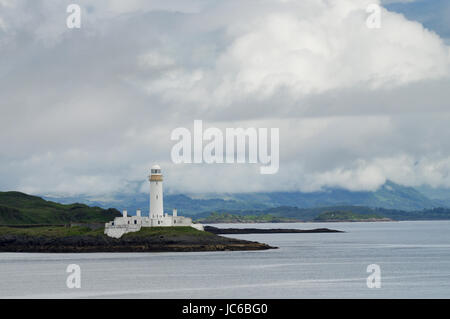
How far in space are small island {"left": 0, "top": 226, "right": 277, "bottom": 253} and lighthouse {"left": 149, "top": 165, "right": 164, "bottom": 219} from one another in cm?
269

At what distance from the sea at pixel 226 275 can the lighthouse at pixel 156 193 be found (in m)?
8.47

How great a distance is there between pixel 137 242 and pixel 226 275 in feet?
134

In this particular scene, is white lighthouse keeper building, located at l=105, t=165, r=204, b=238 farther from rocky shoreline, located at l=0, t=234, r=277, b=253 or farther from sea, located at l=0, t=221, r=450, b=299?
sea, located at l=0, t=221, r=450, b=299

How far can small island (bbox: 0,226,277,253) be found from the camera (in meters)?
129

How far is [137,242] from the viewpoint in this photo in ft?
424

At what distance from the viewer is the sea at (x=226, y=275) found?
76.2 meters

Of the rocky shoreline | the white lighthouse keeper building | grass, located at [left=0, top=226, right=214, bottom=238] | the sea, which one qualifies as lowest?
the sea

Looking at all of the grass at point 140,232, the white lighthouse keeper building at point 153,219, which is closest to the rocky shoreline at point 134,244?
the grass at point 140,232

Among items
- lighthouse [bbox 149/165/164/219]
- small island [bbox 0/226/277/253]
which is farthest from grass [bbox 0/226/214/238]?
lighthouse [bbox 149/165/164/219]

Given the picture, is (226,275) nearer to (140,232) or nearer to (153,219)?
(153,219)

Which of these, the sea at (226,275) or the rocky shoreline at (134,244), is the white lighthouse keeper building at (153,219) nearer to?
the rocky shoreline at (134,244)
